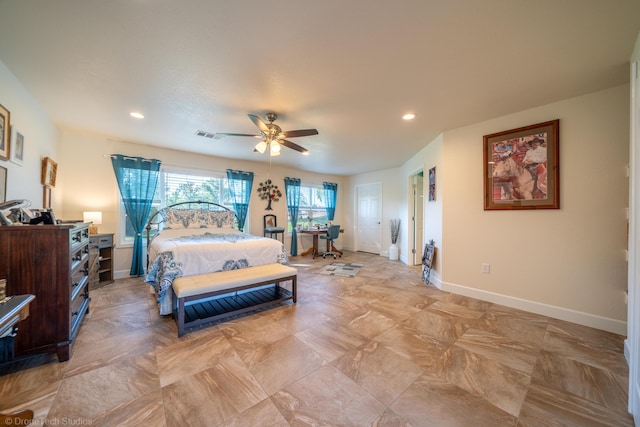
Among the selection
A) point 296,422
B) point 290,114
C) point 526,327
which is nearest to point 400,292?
point 526,327

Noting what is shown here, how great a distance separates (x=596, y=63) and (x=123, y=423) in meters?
4.31

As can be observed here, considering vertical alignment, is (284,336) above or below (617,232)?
below

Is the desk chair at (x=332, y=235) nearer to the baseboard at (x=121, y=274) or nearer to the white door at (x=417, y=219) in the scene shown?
the white door at (x=417, y=219)

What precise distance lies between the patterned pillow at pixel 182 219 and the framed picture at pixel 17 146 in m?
1.86

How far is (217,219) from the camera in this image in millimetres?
4539

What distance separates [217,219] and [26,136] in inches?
99.8

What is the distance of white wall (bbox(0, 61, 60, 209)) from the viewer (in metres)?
2.15

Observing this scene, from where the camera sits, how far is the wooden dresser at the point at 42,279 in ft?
5.49

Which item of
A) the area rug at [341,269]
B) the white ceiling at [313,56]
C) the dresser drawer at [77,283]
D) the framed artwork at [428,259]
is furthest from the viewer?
the area rug at [341,269]

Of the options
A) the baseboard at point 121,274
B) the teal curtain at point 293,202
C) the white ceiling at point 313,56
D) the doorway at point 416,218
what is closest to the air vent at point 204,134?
the white ceiling at point 313,56

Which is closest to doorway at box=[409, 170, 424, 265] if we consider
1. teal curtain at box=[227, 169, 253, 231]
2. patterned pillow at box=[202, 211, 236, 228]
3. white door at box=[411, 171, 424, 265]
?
white door at box=[411, 171, 424, 265]

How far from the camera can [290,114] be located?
9.59 feet

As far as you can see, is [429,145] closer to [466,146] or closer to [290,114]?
[466,146]

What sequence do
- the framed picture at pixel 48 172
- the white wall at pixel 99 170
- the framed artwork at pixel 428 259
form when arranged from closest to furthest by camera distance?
the framed picture at pixel 48 172 → the white wall at pixel 99 170 → the framed artwork at pixel 428 259
